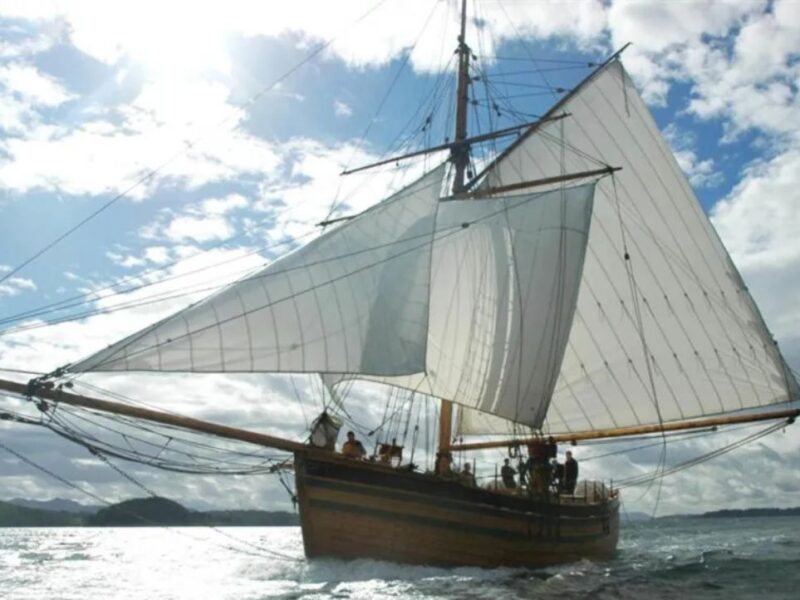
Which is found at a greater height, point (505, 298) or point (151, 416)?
point (505, 298)

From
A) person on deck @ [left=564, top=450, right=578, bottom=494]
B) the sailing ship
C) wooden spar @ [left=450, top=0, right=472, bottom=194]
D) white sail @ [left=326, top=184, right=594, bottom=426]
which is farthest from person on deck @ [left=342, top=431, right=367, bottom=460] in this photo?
wooden spar @ [left=450, top=0, right=472, bottom=194]

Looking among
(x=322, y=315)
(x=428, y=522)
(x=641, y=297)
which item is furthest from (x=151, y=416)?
(x=641, y=297)

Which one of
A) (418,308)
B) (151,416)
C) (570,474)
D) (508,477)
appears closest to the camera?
(151,416)

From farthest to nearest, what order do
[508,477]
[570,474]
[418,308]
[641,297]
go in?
[641,297], [570,474], [508,477], [418,308]

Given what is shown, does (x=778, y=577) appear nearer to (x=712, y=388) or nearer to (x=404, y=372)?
(x=712, y=388)

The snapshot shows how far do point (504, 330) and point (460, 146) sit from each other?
1043 centimetres

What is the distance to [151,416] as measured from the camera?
20.2m

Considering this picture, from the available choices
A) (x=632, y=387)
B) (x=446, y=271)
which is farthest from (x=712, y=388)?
(x=446, y=271)

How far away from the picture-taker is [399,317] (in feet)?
79.9

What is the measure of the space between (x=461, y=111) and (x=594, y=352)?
12847mm

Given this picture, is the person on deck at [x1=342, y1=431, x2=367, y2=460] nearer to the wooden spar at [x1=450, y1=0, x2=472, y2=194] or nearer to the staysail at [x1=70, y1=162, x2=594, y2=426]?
the staysail at [x1=70, y1=162, x2=594, y2=426]

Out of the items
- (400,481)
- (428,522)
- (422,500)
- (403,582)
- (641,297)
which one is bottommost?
(403,582)

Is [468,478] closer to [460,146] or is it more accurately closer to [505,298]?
[505,298]

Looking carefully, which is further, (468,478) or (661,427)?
(661,427)
